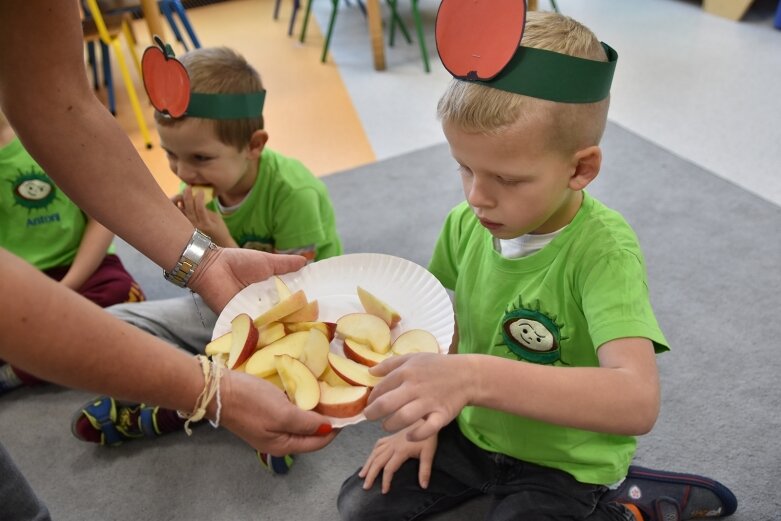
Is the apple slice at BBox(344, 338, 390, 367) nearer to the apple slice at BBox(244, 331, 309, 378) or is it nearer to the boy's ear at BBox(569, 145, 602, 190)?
the apple slice at BBox(244, 331, 309, 378)

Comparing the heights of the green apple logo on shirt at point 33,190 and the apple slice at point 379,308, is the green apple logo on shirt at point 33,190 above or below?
below

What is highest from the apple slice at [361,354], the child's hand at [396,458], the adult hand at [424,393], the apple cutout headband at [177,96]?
the apple cutout headband at [177,96]

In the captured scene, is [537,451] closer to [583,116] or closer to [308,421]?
[308,421]

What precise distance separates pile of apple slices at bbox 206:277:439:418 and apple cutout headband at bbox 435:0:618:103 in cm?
38

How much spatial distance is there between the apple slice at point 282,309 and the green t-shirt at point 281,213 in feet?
1.52

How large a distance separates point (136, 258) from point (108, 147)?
111 cm

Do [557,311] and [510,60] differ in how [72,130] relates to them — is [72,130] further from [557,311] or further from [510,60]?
[557,311]

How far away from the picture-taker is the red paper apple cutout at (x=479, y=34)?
0.81 m

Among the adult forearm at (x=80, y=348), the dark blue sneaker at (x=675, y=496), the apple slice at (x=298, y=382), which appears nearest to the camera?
the adult forearm at (x=80, y=348)

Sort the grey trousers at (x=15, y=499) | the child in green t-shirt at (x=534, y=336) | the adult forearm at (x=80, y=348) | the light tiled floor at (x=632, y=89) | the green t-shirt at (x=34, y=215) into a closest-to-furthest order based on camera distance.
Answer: the adult forearm at (x=80, y=348) < the child in green t-shirt at (x=534, y=336) < the grey trousers at (x=15, y=499) < the green t-shirt at (x=34, y=215) < the light tiled floor at (x=632, y=89)

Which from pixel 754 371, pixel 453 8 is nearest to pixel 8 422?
pixel 453 8

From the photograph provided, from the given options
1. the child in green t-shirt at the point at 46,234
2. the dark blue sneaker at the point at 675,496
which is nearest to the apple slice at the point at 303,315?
the dark blue sneaker at the point at 675,496

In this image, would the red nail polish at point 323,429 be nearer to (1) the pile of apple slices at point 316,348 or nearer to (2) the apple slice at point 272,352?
(1) the pile of apple slices at point 316,348

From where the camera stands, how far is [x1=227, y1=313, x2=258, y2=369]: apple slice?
0.95 m
